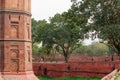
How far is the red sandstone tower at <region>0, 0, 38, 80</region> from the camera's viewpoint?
20141mm

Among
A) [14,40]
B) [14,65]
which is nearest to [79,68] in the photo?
[14,65]

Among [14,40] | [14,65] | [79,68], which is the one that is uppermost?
[14,40]

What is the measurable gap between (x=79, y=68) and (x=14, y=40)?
9.46 metres

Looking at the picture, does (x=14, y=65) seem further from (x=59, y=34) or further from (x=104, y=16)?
(x=59, y=34)

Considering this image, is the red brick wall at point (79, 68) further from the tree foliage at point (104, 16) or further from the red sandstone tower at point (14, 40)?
the red sandstone tower at point (14, 40)

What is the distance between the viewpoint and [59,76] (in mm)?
30625

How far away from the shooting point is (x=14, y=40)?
66.7ft

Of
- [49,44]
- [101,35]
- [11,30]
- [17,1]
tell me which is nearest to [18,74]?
[11,30]

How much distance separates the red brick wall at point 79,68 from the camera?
84.5 feet

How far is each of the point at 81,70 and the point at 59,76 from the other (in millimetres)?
3183

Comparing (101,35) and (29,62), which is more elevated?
(101,35)

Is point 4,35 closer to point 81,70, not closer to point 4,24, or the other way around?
point 4,24

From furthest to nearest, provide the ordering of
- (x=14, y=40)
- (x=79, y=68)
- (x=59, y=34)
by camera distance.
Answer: (x=59, y=34) < (x=79, y=68) < (x=14, y=40)

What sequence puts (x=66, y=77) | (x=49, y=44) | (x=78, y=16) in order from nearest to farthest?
1. (x=78, y=16)
2. (x=66, y=77)
3. (x=49, y=44)
